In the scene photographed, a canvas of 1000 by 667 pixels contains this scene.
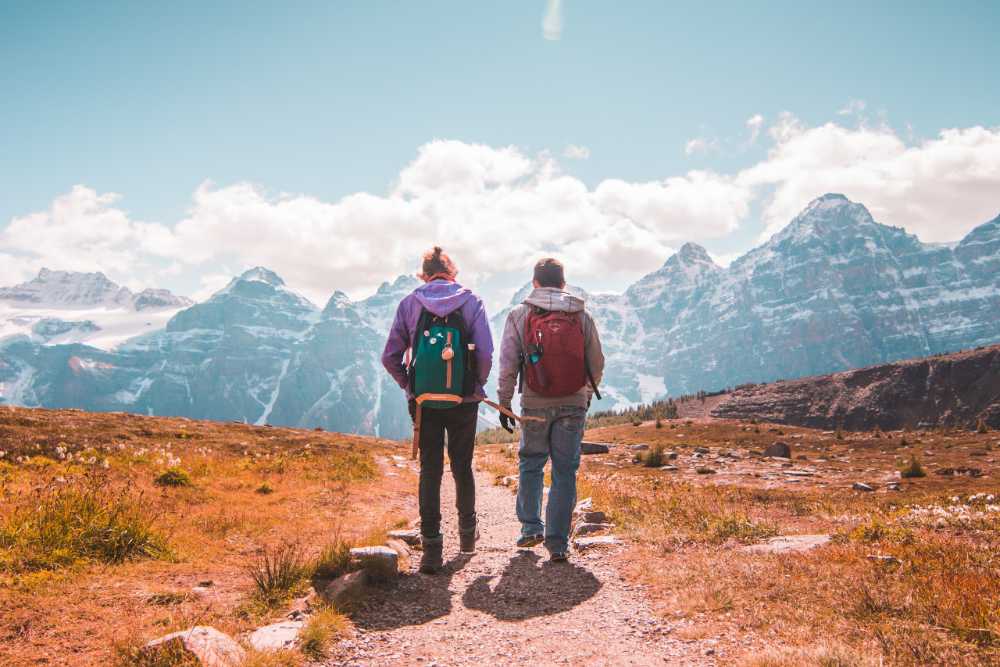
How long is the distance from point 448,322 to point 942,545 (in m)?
6.58

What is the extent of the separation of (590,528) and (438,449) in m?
3.64

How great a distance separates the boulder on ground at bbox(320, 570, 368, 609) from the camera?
5789 millimetres

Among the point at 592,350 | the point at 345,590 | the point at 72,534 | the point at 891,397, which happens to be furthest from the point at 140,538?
the point at 891,397

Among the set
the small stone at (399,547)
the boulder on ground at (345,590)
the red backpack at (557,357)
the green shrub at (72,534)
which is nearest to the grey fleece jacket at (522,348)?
the red backpack at (557,357)

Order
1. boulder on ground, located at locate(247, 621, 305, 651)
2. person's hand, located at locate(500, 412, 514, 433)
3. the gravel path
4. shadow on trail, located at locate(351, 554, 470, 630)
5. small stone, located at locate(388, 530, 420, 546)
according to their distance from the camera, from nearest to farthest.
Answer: boulder on ground, located at locate(247, 621, 305, 651) → the gravel path → shadow on trail, located at locate(351, 554, 470, 630) → person's hand, located at locate(500, 412, 514, 433) → small stone, located at locate(388, 530, 420, 546)

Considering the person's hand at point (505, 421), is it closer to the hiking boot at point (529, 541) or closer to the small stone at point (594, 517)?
the hiking boot at point (529, 541)

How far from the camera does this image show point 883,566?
605 centimetres

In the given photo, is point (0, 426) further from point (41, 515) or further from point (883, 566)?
point (883, 566)

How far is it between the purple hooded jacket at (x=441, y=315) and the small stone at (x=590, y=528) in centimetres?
356

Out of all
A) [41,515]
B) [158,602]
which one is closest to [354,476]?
[41,515]

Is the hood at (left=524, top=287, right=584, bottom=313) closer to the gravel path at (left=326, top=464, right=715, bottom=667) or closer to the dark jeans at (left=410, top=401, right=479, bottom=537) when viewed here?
the dark jeans at (left=410, top=401, right=479, bottom=537)

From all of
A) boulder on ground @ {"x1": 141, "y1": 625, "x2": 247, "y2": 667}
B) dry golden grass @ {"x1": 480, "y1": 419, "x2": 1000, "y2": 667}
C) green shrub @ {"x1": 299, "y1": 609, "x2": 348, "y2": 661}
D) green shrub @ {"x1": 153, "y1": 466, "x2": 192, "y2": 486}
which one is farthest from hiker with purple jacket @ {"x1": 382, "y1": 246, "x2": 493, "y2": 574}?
green shrub @ {"x1": 153, "y1": 466, "x2": 192, "y2": 486}

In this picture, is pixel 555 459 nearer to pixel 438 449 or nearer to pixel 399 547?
pixel 438 449

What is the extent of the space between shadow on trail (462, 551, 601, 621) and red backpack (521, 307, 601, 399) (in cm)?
236
